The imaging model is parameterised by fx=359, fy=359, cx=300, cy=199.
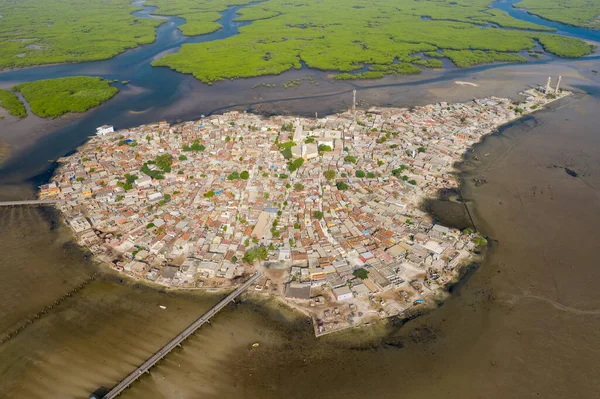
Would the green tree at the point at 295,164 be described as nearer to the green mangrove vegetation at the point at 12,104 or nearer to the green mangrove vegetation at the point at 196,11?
the green mangrove vegetation at the point at 12,104

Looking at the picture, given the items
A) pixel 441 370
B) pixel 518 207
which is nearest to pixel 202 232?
pixel 441 370

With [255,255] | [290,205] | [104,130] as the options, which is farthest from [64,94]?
[255,255]

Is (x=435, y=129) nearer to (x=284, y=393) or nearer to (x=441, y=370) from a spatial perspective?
(x=441, y=370)

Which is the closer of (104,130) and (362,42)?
(104,130)

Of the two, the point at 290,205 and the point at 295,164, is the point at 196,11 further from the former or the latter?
the point at 290,205

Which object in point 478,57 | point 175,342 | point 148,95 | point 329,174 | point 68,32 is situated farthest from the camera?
point 68,32

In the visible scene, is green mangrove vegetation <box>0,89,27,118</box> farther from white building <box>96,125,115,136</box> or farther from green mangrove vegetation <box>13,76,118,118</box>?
white building <box>96,125,115,136</box>
